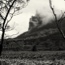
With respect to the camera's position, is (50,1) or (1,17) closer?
(50,1)

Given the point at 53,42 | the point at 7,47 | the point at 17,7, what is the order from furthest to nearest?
the point at 53,42 < the point at 7,47 < the point at 17,7

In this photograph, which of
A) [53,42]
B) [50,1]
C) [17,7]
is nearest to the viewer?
[50,1]

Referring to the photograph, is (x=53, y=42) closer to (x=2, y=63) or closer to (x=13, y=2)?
(x=13, y=2)

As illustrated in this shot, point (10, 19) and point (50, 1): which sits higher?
point (50, 1)

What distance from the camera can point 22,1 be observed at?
105ft

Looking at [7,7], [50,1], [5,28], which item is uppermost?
[50,1]

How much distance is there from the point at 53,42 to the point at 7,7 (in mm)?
125112

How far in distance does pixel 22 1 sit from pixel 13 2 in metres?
1.16

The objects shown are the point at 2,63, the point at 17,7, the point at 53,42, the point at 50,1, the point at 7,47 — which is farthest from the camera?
the point at 53,42

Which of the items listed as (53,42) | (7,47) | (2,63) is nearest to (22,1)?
(2,63)

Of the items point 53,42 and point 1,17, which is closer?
point 1,17

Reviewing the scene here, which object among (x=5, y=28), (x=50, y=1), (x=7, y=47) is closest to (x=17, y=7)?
(x=5, y=28)

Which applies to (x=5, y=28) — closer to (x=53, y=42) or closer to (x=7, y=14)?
(x=7, y=14)

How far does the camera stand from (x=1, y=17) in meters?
31.2
